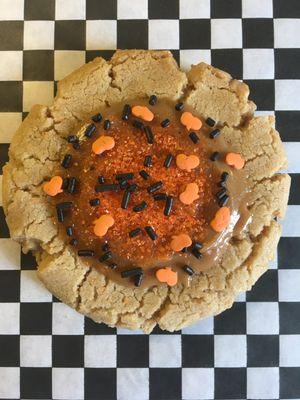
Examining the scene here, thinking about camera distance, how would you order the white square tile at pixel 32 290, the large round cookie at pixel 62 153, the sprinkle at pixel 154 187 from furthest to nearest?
1. the white square tile at pixel 32 290
2. the large round cookie at pixel 62 153
3. the sprinkle at pixel 154 187

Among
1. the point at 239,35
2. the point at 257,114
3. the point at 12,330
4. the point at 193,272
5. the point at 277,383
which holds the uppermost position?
the point at 239,35

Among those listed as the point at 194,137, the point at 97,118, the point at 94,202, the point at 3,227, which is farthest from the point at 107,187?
the point at 3,227

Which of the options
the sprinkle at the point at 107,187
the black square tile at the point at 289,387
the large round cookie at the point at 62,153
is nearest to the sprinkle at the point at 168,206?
the sprinkle at the point at 107,187

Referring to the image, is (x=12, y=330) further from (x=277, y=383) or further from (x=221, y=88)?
(x=221, y=88)

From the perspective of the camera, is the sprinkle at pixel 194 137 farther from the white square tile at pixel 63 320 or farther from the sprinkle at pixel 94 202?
the white square tile at pixel 63 320

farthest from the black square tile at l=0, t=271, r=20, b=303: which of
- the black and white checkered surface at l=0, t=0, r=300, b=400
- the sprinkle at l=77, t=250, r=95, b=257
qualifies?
the sprinkle at l=77, t=250, r=95, b=257

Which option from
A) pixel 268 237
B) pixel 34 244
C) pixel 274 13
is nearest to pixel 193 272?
pixel 268 237
